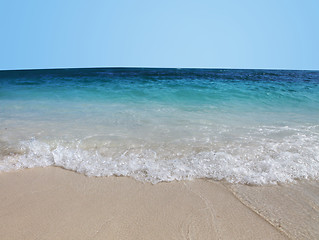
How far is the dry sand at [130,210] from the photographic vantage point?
65.1 inches

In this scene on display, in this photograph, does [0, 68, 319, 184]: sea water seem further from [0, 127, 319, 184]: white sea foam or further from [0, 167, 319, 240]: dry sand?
[0, 167, 319, 240]: dry sand

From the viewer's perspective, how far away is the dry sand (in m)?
1.65

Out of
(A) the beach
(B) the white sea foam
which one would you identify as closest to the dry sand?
(A) the beach

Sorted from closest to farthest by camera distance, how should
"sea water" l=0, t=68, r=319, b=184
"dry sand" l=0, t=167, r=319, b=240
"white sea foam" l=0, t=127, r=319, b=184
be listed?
"dry sand" l=0, t=167, r=319, b=240 → "white sea foam" l=0, t=127, r=319, b=184 → "sea water" l=0, t=68, r=319, b=184

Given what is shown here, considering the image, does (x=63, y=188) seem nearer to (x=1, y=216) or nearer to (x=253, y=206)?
(x=1, y=216)

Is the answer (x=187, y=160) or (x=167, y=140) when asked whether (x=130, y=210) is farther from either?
(x=167, y=140)

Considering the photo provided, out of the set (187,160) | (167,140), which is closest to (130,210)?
(187,160)

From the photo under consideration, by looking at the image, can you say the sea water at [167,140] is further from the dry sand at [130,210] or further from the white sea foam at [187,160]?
the dry sand at [130,210]

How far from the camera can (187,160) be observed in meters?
2.93

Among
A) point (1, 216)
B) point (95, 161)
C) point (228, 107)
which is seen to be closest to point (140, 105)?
point (228, 107)

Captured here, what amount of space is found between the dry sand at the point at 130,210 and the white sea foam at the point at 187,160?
7.6 inches

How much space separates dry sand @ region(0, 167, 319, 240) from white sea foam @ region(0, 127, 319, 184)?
0.19 m

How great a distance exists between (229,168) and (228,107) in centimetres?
432

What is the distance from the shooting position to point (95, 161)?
9.57ft
